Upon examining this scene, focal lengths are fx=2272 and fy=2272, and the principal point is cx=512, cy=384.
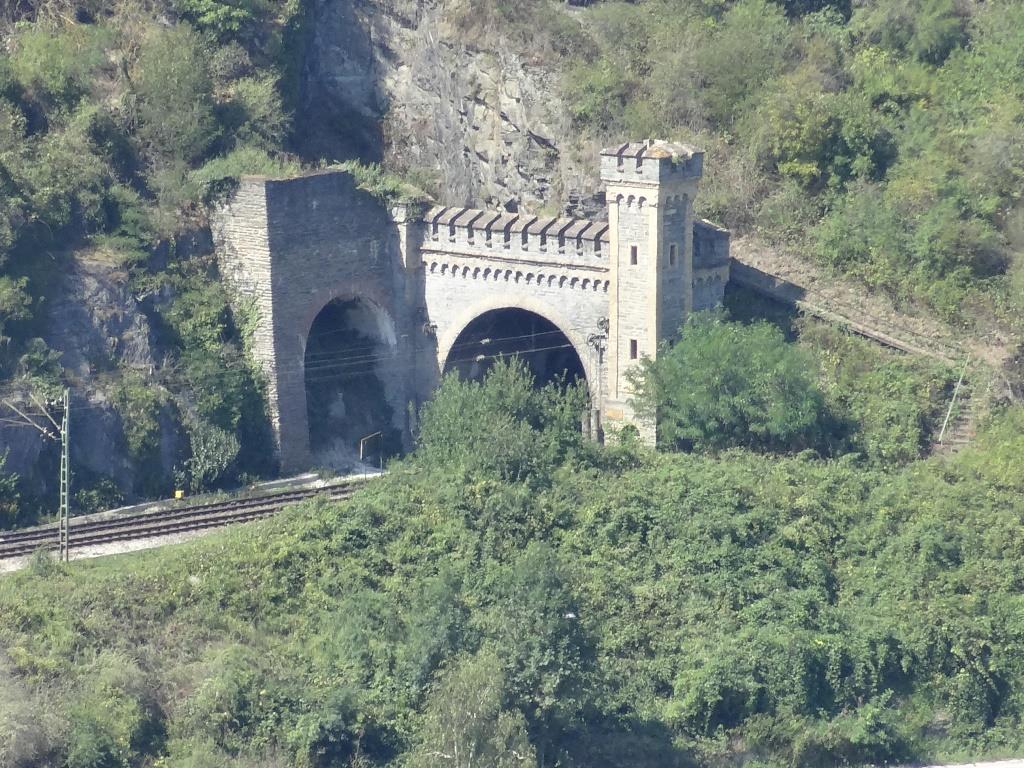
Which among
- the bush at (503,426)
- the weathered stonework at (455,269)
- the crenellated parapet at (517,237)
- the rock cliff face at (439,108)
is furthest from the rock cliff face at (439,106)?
the bush at (503,426)

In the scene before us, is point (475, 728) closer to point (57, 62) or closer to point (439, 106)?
point (57, 62)

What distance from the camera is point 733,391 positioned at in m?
45.8

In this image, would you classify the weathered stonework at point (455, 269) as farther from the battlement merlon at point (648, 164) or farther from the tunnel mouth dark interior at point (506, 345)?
the tunnel mouth dark interior at point (506, 345)

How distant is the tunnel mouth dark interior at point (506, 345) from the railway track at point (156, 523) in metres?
4.81

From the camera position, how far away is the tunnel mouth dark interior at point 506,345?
5019 centimetres

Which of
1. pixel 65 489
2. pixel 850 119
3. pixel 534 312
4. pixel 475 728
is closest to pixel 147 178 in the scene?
A: pixel 534 312

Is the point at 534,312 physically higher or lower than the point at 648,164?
lower

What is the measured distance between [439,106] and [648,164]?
11.0m

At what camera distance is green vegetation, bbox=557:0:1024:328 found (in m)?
49.2

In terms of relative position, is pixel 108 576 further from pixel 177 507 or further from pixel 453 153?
pixel 453 153

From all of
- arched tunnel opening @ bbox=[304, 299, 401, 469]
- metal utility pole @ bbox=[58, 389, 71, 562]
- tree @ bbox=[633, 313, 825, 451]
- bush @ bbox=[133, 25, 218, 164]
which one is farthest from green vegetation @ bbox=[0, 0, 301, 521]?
tree @ bbox=[633, 313, 825, 451]

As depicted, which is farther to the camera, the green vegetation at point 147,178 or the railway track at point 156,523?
the green vegetation at point 147,178

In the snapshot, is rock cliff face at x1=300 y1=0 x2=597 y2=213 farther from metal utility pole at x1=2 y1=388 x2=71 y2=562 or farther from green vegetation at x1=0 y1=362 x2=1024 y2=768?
metal utility pole at x1=2 y1=388 x2=71 y2=562

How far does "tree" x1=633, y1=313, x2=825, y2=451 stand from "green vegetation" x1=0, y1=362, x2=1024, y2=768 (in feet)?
2.86
